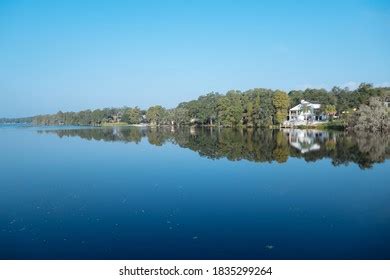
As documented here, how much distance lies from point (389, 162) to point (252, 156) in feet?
28.0

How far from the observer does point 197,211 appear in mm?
11516

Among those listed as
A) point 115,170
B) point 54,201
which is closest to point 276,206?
point 54,201

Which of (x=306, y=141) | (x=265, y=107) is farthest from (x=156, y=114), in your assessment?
(x=306, y=141)

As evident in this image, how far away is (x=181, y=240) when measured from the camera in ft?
29.0

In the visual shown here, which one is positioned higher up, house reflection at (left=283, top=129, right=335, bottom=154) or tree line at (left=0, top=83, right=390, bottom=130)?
tree line at (left=0, top=83, right=390, bottom=130)

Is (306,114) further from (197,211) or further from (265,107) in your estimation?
(197,211)

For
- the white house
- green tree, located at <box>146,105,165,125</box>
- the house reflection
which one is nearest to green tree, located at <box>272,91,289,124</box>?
the white house

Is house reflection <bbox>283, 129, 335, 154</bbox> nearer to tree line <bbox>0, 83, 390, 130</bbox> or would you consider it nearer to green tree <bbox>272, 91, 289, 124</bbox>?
tree line <bbox>0, 83, 390, 130</bbox>

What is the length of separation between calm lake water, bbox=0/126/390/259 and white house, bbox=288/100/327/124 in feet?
177

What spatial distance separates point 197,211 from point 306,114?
6693cm

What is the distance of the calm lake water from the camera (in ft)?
27.3

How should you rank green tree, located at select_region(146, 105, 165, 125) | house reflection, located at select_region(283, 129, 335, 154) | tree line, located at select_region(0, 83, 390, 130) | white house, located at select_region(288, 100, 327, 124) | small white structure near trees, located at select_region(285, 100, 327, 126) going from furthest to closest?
green tree, located at select_region(146, 105, 165, 125), white house, located at select_region(288, 100, 327, 124), small white structure near trees, located at select_region(285, 100, 327, 126), tree line, located at select_region(0, 83, 390, 130), house reflection, located at select_region(283, 129, 335, 154)

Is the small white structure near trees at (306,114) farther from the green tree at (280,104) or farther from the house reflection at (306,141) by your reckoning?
the house reflection at (306,141)

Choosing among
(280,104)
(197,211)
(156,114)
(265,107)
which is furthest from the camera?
(156,114)
